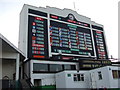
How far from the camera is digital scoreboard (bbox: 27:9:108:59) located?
1233 inches

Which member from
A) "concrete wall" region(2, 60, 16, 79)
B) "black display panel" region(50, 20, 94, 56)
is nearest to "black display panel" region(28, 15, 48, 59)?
"black display panel" region(50, 20, 94, 56)

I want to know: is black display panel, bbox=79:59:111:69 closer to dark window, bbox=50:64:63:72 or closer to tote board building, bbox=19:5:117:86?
tote board building, bbox=19:5:117:86

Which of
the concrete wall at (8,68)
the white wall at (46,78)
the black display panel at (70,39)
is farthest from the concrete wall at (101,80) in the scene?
the black display panel at (70,39)

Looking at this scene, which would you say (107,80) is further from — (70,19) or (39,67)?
(70,19)

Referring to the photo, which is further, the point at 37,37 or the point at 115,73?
the point at 37,37

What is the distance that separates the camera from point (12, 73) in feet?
74.7

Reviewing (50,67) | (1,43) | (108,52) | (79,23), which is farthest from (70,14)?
(1,43)

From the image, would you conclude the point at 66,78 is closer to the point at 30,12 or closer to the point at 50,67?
the point at 50,67

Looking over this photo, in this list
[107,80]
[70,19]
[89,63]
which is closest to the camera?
[107,80]

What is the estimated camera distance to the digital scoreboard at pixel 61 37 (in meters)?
31.3

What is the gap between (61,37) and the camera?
115 feet

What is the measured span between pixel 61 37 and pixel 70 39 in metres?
2.64

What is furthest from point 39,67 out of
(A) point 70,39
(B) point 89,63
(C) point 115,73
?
(A) point 70,39

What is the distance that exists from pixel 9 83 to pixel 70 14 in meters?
29.4
